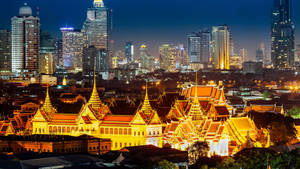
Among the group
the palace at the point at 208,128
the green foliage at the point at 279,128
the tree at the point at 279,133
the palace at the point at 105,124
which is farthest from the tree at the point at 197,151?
the tree at the point at 279,133

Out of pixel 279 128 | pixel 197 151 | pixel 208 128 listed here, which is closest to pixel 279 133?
pixel 279 128

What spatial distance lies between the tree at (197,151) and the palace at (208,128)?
121 inches

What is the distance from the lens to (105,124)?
233 ft

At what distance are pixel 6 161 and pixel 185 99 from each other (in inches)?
1160

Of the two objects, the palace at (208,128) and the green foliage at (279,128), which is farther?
the green foliage at (279,128)

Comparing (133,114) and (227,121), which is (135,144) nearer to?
(133,114)

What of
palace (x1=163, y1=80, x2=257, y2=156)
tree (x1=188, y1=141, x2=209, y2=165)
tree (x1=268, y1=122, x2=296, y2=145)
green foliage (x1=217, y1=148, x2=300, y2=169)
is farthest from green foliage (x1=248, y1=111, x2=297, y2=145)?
green foliage (x1=217, y1=148, x2=300, y2=169)

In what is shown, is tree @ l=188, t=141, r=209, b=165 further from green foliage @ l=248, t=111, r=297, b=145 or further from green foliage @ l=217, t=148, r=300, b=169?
green foliage @ l=248, t=111, r=297, b=145

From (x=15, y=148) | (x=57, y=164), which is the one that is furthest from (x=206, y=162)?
(x=15, y=148)

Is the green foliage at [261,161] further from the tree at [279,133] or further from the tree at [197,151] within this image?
the tree at [279,133]

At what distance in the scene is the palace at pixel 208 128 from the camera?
2515 inches

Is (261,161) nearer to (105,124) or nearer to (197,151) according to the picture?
(197,151)

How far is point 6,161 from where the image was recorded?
5138 cm

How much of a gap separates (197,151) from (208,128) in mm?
5749
